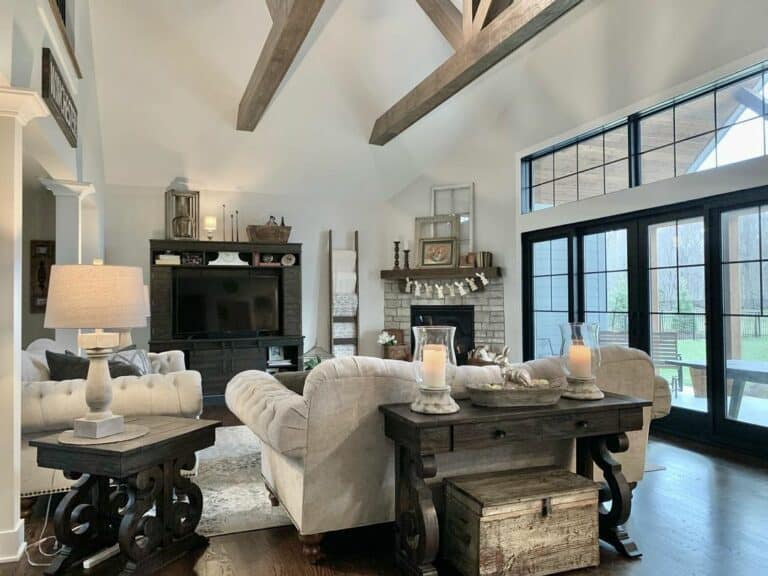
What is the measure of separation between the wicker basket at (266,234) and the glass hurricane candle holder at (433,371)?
516 centimetres

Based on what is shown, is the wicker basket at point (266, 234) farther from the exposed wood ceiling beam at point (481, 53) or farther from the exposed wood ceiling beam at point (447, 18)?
the exposed wood ceiling beam at point (447, 18)

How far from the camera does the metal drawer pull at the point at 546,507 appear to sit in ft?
7.91

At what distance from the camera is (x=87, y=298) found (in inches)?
97.9

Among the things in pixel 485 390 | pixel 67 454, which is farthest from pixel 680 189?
pixel 67 454

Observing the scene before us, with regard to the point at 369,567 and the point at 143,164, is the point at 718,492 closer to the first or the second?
the point at 369,567

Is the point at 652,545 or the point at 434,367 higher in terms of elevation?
the point at 434,367

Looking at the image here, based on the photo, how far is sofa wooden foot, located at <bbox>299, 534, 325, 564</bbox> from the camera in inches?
101

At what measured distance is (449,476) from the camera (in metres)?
2.70

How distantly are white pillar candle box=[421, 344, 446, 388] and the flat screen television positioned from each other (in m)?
5.19

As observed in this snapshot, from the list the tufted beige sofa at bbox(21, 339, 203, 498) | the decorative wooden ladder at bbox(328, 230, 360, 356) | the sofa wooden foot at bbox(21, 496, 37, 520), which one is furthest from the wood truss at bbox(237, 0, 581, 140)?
the sofa wooden foot at bbox(21, 496, 37, 520)

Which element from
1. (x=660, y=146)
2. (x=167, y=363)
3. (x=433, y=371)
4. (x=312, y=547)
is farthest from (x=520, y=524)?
(x=660, y=146)

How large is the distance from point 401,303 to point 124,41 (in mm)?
4635

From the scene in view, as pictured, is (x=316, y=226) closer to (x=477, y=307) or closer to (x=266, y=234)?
(x=266, y=234)

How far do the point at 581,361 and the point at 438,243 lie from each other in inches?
199
